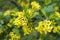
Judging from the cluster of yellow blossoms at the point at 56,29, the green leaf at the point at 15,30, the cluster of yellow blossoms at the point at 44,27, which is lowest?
the cluster of yellow blossoms at the point at 44,27

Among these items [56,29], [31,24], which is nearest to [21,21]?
[31,24]

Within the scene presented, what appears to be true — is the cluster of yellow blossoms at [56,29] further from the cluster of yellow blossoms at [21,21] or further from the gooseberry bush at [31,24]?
the cluster of yellow blossoms at [21,21]

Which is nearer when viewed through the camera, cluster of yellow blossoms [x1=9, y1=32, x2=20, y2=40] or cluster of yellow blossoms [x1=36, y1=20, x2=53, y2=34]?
cluster of yellow blossoms [x1=36, y1=20, x2=53, y2=34]

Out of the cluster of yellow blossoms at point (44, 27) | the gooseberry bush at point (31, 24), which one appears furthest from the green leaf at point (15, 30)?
the cluster of yellow blossoms at point (44, 27)

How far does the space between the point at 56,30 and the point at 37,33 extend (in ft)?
0.53

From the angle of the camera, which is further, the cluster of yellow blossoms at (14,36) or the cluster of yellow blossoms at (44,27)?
the cluster of yellow blossoms at (14,36)

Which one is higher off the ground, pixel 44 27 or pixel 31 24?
pixel 31 24

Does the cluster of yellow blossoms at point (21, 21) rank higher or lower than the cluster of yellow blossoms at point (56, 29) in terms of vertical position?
higher

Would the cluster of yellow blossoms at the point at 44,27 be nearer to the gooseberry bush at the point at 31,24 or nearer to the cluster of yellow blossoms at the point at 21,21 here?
the gooseberry bush at the point at 31,24

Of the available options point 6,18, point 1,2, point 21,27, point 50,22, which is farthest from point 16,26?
point 1,2

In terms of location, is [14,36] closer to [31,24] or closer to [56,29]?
[31,24]

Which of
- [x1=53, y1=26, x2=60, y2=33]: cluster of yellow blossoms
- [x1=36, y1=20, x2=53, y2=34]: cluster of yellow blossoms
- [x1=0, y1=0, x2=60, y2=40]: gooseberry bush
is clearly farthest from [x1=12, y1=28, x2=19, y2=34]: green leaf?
[x1=53, y1=26, x2=60, y2=33]: cluster of yellow blossoms

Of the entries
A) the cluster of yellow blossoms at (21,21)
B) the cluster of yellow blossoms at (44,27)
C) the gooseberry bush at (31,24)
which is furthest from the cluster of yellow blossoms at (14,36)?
the cluster of yellow blossoms at (44,27)

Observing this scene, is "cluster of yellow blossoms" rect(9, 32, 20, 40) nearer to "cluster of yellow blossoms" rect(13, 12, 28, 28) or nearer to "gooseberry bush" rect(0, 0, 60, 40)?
"gooseberry bush" rect(0, 0, 60, 40)
